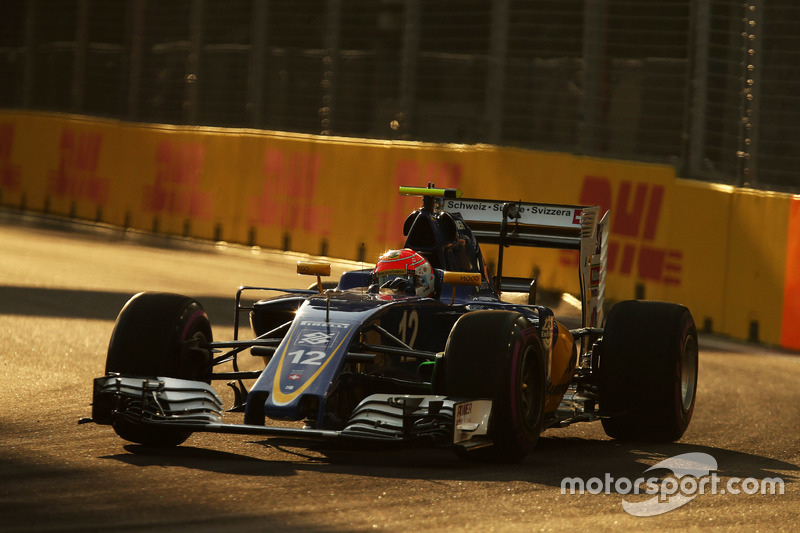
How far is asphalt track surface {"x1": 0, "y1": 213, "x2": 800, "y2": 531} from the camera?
20.1 feet

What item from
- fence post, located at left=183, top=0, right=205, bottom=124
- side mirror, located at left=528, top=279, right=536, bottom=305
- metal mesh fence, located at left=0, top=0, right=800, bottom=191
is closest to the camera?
side mirror, located at left=528, top=279, right=536, bottom=305

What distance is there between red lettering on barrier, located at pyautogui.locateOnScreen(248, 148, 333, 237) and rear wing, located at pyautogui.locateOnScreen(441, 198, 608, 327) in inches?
378

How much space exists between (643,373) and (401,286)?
67.4 inches

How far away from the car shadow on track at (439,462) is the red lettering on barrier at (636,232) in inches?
251

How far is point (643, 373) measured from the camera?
A: 9008mm

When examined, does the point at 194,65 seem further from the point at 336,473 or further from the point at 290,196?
the point at 336,473

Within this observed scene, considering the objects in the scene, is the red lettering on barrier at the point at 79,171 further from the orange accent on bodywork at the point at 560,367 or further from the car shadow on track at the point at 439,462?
the car shadow on track at the point at 439,462

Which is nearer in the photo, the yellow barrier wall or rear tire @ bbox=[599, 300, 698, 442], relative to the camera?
rear tire @ bbox=[599, 300, 698, 442]

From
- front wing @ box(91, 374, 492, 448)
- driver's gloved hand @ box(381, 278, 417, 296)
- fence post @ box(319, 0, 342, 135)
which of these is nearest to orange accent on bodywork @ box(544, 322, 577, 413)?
driver's gloved hand @ box(381, 278, 417, 296)

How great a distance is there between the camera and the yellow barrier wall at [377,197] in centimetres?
1412

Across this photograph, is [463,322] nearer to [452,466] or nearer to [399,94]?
[452,466]

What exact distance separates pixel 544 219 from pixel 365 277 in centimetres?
159

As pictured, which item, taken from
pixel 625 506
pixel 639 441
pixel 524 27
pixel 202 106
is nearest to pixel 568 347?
pixel 639 441

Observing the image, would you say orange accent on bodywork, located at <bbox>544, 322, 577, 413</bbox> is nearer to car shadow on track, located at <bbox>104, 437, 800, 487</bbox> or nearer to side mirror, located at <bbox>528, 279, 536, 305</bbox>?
car shadow on track, located at <bbox>104, 437, 800, 487</bbox>
